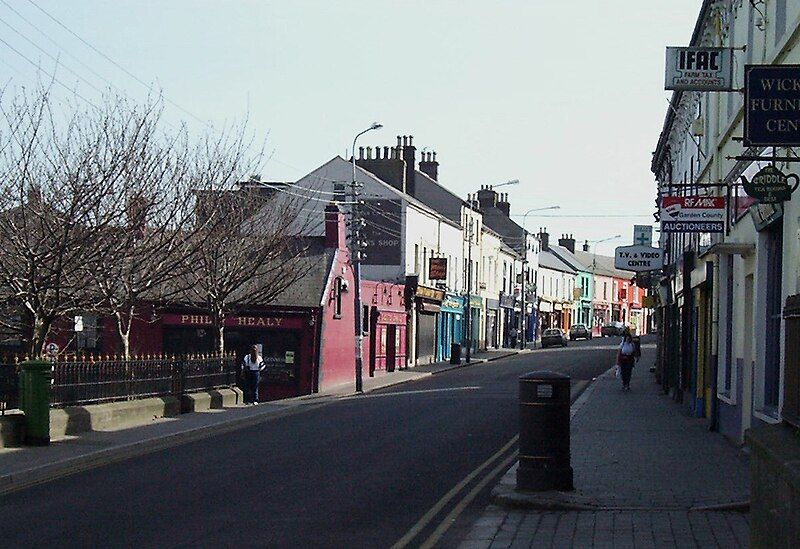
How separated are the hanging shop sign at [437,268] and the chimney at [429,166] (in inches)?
528

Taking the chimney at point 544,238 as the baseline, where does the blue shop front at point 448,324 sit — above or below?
below

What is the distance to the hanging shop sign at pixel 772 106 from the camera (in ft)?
39.5

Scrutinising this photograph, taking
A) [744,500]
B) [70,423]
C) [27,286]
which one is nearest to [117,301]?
[27,286]

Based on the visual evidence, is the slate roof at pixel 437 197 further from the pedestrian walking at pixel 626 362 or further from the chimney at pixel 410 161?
the pedestrian walking at pixel 626 362

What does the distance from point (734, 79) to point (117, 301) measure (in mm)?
15938

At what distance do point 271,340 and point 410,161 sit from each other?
25263mm

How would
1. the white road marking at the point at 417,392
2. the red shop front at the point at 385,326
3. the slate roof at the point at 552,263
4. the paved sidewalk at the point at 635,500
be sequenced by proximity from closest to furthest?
the paved sidewalk at the point at 635,500 → the white road marking at the point at 417,392 → the red shop front at the point at 385,326 → the slate roof at the point at 552,263

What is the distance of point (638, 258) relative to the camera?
3045 cm

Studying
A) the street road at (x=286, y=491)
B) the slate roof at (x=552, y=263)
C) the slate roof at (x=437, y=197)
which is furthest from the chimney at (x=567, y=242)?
the street road at (x=286, y=491)

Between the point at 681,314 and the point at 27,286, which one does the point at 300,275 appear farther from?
the point at 27,286

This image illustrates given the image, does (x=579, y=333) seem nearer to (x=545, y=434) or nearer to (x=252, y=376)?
(x=252, y=376)

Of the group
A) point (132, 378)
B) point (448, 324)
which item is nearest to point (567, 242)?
point (448, 324)

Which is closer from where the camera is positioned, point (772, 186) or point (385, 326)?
point (772, 186)

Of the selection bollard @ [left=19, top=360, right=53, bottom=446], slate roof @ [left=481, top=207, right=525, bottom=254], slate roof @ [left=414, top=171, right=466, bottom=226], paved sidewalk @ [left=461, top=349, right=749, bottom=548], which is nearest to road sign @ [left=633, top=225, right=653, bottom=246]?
paved sidewalk @ [left=461, top=349, right=749, bottom=548]
